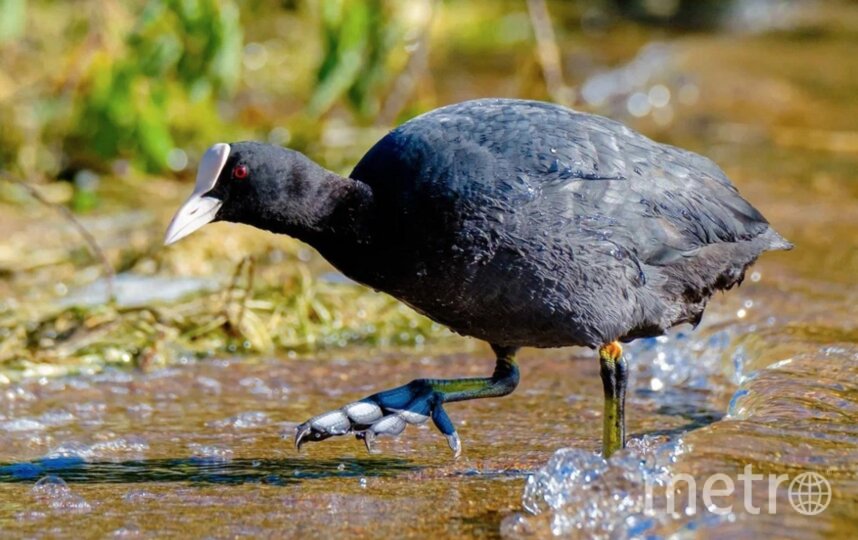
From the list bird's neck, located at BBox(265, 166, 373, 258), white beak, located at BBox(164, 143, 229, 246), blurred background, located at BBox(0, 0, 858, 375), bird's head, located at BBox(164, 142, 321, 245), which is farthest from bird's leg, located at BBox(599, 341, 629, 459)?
blurred background, located at BBox(0, 0, 858, 375)

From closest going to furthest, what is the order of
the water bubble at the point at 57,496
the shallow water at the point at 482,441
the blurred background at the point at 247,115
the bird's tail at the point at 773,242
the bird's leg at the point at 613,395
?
the shallow water at the point at 482,441 < the water bubble at the point at 57,496 < the bird's leg at the point at 613,395 < the bird's tail at the point at 773,242 < the blurred background at the point at 247,115

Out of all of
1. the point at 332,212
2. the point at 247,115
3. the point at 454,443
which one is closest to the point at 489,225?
the point at 332,212

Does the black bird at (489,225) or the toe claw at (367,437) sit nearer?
the black bird at (489,225)

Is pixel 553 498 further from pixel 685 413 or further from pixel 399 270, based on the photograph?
pixel 685 413

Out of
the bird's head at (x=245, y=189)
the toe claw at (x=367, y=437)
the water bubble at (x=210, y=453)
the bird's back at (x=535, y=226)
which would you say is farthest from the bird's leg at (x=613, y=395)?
the water bubble at (x=210, y=453)

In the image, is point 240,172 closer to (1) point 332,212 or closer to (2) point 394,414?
(1) point 332,212

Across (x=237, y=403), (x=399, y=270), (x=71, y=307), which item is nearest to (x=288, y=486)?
(x=399, y=270)

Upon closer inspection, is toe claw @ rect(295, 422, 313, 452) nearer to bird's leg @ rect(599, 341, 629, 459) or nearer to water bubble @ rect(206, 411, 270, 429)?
water bubble @ rect(206, 411, 270, 429)

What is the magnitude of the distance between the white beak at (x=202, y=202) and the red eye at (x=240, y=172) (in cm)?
4

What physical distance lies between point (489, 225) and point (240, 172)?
725 millimetres

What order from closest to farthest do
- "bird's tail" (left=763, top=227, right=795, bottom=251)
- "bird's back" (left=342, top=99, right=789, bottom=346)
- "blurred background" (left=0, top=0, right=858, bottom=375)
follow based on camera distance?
"bird's back" (left=342, top=99, right=789, bottom=346), "bird's tail" (left=763, top=227, right=795, bottom=251), "blurred background" (left=0, top=0, right=858, bottom=375)

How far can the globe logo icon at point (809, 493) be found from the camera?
352cm

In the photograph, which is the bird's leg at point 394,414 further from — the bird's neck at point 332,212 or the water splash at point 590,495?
the water splash at point 590,495

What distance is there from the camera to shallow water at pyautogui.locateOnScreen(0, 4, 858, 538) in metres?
3.66
